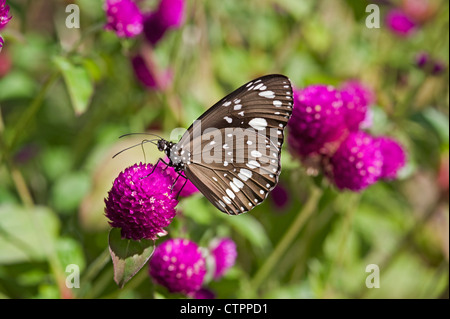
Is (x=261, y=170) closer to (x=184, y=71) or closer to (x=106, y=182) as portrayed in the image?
(x=106, y=182)

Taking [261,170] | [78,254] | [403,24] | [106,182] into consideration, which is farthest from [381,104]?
[78,254]

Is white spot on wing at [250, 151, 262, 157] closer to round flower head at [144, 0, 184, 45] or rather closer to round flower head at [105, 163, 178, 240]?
round flower head at [105, 163, 178, 240]

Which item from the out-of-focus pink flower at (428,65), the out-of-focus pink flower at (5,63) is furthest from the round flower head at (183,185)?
the out-of-focus pink flower at (5,63)

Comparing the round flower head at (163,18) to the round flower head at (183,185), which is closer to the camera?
the round flower head at (183,185)

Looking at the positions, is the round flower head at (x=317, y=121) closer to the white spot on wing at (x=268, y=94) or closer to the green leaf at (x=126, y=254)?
the white spot on wing at (x=268, y=94)

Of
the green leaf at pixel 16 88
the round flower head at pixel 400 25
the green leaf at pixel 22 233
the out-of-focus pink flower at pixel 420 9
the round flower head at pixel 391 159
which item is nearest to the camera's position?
the round flower head at pixel 391 159

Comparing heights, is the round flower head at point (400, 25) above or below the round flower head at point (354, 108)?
above

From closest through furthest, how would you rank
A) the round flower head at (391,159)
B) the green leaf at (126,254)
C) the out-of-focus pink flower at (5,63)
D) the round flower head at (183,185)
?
the green leaf at (126,254) → the round flower head at (183,185) → the round flower head at (391,159) → the out-of-focus pink flower at (5,63)
